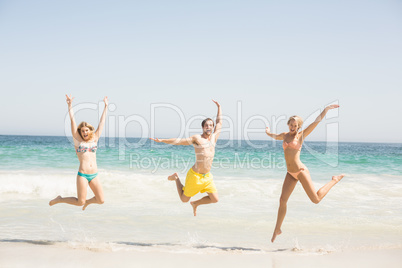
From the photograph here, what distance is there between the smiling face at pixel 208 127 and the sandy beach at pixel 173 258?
217 centimetres

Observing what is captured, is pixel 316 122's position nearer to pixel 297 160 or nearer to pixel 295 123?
pixel 295 123

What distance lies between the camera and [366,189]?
1377 centimetres

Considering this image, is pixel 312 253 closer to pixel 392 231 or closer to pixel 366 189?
pixel 392 231

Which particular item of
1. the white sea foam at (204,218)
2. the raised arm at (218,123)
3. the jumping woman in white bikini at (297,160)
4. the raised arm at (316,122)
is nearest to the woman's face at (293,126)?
the jumping woman in white bikini at (297,160)

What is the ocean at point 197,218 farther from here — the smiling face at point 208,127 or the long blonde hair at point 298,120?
the long blonde hair at point 298,120

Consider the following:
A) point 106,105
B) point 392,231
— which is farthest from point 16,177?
point 392,231

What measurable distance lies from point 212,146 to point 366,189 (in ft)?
32.3

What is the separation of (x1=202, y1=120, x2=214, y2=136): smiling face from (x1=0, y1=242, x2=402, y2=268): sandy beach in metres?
2.17

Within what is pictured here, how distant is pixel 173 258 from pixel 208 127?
7.78ft

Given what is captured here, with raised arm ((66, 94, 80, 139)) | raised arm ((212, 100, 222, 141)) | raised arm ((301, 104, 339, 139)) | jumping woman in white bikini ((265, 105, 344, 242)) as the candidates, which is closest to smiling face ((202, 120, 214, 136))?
raised arm ((212, 100, 222, 141))

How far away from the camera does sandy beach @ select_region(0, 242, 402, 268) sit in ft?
17.9

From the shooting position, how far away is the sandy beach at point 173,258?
5469 mm

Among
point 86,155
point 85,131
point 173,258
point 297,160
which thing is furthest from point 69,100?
point 297,160

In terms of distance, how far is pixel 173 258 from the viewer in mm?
5746
